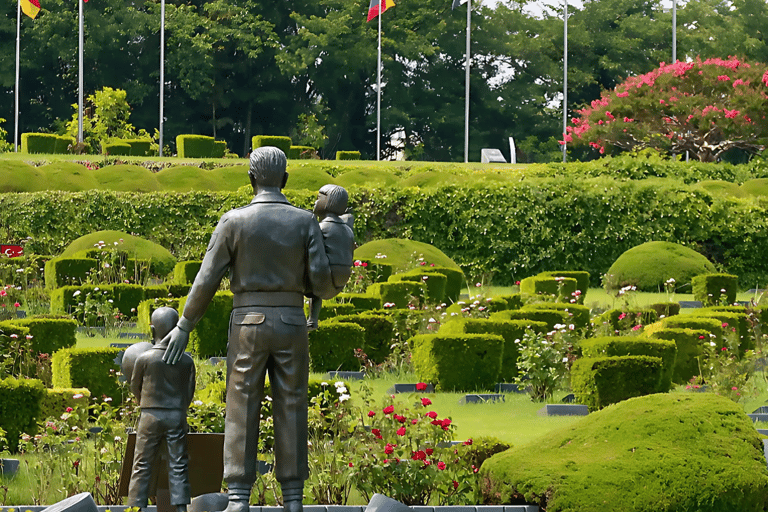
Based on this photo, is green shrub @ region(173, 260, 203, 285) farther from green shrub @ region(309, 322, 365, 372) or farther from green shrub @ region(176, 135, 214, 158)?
green shrub @ region(176, 135, 214, 158)

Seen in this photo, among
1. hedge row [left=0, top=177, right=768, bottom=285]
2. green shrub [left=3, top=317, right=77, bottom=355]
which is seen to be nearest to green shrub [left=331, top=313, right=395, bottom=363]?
green shrub [left=3, top=317, right=77, bottom=355]

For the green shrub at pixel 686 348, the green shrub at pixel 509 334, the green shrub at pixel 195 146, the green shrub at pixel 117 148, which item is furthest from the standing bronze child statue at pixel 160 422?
the green shrub at pixel 195 146

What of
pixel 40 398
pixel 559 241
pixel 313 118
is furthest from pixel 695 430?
pixel 313 118

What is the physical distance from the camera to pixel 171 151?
43.5m

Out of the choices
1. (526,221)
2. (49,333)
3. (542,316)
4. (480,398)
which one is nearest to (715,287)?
(542,316)

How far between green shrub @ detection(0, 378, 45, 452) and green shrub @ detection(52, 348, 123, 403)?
1146mm

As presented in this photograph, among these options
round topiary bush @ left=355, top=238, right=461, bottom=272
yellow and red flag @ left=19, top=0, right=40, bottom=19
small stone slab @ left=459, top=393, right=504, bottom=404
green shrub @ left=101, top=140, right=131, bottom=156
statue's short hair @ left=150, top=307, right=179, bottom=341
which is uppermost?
yellow and red flag @ left=19, top=0, right=40, bottom=19

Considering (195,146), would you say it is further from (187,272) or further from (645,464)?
(645,464)

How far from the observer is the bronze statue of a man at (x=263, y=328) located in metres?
5.14

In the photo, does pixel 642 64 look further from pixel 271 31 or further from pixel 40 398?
pixel 40 398

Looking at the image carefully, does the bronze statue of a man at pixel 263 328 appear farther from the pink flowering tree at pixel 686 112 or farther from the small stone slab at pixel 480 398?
the pink flowering tree at pixel 686 112

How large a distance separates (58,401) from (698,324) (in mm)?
7168

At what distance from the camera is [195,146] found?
35.5 m

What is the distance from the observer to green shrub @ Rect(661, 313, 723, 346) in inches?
460
